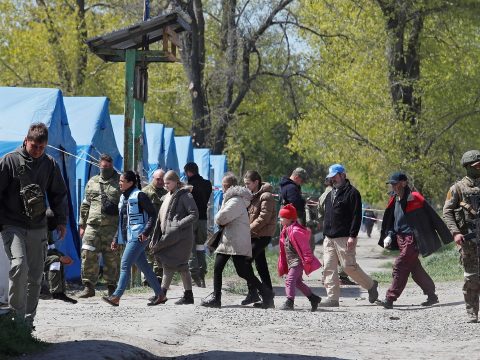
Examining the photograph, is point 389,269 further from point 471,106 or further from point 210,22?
point 210,22

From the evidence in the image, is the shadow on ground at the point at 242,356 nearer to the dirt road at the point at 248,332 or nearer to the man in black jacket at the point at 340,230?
the dirt road at the point at 248,332

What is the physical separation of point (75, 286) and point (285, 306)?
4.72 meters

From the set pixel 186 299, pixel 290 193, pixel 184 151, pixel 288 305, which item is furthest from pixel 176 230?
pixel 184 151

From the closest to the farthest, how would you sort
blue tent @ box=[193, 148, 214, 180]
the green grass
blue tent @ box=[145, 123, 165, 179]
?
the green grass → blue tent @ box=[145, 123, 165, 179] → blue tent @ box=[193, 148, 214, 180]

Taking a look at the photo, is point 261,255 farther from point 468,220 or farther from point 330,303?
point 468,220

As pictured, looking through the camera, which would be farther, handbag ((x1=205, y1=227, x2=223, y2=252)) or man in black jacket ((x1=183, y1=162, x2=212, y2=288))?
man in black jacket ((x1=183, y1=162, x2=212, y2=288))

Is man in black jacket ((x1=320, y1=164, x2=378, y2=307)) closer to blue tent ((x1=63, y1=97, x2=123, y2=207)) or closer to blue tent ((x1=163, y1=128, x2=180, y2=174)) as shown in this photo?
blue tent ((x1=63, y1=97, x2=123, y2=207))

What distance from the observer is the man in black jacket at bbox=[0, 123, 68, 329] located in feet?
31.5

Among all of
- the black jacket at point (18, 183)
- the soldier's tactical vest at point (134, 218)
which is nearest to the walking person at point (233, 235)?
the soldier's tactical vest at point (134, 218)

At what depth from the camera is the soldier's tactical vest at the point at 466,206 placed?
40.8 feet


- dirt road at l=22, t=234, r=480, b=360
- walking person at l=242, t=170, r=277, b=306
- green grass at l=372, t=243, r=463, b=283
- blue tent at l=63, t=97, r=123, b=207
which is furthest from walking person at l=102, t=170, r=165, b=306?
green grass at l=372, t=243, r=463, b=283

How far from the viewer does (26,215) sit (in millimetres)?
9695

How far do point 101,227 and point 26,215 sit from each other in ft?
20.9

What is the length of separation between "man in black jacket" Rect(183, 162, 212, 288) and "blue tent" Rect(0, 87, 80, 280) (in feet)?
6.42
